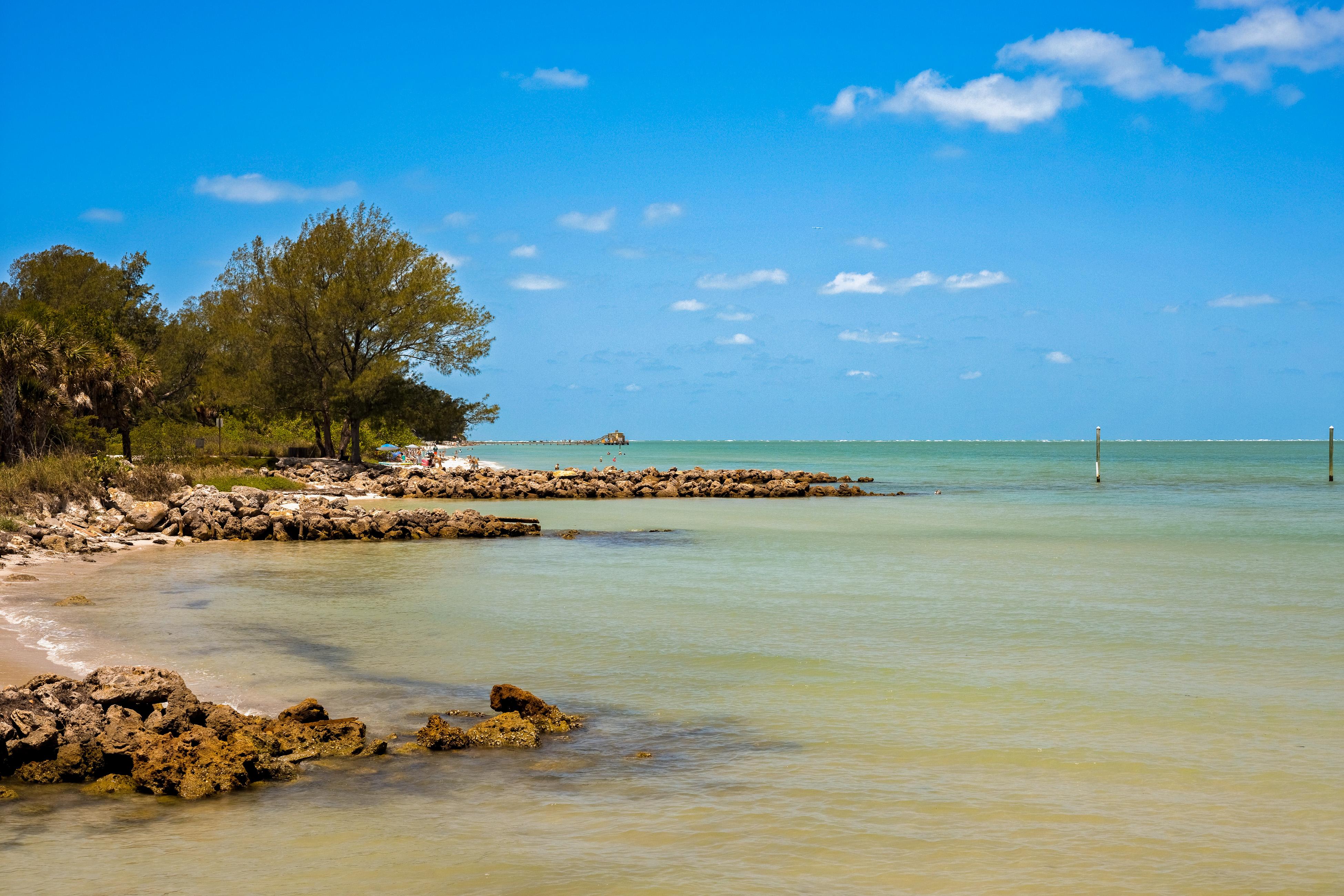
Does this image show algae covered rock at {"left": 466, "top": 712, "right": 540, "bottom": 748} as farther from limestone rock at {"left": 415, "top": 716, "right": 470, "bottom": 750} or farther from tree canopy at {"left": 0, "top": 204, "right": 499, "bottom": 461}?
tree canopy at {"left": 0, "top": 204, "right": 499, "bottom": 461}

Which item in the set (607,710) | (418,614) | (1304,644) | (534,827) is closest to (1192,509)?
(1304,644)

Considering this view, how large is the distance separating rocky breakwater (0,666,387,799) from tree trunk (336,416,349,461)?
4868 cm

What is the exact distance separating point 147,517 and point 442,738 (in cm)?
2135

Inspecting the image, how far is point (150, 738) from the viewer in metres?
8.08

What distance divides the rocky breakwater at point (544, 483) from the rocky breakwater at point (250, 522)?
47.3 ft

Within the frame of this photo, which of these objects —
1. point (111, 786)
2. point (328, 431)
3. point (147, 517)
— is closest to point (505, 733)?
point (111, 786)

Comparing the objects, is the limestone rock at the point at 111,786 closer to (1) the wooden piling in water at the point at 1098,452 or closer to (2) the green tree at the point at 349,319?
(2) the green tree at the point at 349,319

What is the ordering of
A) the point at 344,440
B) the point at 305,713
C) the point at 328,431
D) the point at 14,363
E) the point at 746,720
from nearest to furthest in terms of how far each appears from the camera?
the point at 305,713, the point at 746,720, the point at 14,363, the point at 328,431, the point at 344,440

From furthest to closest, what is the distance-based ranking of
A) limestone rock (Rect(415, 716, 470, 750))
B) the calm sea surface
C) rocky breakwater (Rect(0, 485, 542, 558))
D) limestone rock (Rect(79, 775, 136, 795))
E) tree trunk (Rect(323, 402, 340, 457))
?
tree trunk (Rect(323, 402, 340, 457)) → rocky breakwater (Rect(0, 485, 542, 558)) → limestone rock (Rect(415, 716, 470, 750)) → limestone rock (Rect(79, 775, 136, 795)) → the calm sea surface

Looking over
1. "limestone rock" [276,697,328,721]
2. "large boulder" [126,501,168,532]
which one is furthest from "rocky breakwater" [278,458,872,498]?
"limestone rock" [276,697,328,721]

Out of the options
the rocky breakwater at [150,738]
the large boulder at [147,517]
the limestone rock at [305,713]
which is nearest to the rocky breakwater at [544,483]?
the large boulder at [147,517]

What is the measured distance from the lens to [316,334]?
5259cm

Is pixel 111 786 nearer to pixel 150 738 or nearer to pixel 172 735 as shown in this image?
pixel 150 738

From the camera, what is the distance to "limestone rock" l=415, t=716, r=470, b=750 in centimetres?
883
